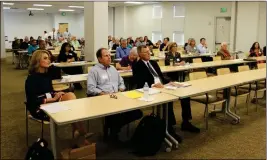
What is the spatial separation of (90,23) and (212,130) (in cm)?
431

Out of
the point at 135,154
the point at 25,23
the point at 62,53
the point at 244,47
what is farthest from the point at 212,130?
the point at 25,23

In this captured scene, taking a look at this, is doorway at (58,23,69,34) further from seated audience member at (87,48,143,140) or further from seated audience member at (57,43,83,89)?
seated audience member at (87,48,143,140)

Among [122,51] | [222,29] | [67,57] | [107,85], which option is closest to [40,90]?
[107,85]

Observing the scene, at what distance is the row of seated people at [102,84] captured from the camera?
3.19 m

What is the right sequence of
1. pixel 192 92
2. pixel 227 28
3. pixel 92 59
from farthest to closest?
pixel 227 28 < pixel 92 59 < pixel 192 92

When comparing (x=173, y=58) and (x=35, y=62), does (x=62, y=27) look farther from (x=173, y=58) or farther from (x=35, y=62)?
(x=35, y=62)

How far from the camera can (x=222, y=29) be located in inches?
485

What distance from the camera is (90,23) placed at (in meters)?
7.16

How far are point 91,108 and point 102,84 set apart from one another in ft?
3.36

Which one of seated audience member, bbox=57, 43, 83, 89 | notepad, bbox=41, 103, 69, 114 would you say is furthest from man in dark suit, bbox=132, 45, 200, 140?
seated audience member, bbox=57, 43, 83, 89

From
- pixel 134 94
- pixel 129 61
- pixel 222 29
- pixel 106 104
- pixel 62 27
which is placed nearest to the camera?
pixel 106 104

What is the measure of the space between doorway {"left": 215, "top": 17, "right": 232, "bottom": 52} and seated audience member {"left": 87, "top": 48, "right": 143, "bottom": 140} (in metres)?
9.22

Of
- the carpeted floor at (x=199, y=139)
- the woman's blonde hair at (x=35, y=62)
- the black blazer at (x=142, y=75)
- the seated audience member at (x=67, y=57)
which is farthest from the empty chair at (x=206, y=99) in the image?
the seated audience member at (x=67, y=57)

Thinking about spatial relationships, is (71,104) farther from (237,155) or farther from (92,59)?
(92,59)
